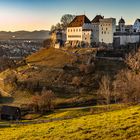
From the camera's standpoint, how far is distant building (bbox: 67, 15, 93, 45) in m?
91.4

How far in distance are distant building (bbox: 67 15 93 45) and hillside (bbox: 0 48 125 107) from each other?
11.4ft

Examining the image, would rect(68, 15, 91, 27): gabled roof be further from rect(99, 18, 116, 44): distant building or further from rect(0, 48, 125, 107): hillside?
rect(0, 48, 125, 107): hillside

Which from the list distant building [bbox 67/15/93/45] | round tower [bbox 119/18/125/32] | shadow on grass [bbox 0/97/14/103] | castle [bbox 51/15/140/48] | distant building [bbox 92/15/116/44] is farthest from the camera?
round tower [bbox 119/18/125/32]

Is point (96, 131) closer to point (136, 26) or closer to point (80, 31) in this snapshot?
point (80, 31)

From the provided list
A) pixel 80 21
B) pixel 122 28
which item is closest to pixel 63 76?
pixel 80 21

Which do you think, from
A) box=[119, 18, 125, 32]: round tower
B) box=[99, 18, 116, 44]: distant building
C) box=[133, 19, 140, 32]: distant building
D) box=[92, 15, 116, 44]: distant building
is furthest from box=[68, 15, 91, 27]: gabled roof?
box=[133, 19, 140, 32]: distant building

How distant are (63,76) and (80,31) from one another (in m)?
15.8

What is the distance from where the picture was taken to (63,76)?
81.5m

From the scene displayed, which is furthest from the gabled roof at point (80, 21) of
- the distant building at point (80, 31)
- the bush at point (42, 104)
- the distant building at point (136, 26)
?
the bush at point (42, 104)

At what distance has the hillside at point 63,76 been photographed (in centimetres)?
7206

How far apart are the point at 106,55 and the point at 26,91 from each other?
22.7 m

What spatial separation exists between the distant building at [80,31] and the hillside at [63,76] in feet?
11.4

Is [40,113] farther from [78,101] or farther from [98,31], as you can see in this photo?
[98,31]

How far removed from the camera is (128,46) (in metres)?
91.4
